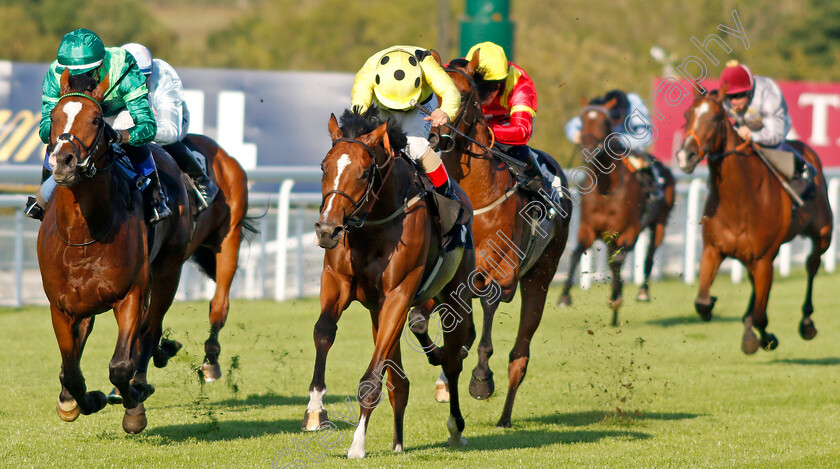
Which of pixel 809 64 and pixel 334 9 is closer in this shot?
pixel 809 64

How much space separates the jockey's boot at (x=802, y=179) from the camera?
9172 millimetres

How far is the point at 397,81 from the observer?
18.7 ft

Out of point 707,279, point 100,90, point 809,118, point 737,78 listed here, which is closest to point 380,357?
point 100,90

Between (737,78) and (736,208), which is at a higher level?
(737,78)

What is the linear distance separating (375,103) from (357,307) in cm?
686

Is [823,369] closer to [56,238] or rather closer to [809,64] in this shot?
[56,238]

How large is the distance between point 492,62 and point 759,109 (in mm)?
3162

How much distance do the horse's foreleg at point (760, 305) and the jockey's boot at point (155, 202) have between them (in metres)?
4.70

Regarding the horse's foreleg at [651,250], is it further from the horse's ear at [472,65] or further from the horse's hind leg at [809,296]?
the horse's ear at [472,65]

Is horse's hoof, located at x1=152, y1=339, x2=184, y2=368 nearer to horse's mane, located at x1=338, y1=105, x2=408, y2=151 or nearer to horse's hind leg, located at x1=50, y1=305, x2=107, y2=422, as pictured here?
horse's hind leg, located at x1=50, y1=305, x2=107, y2=422

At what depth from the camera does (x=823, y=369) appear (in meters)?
8.91

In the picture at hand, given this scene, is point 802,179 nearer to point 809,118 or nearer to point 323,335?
point 323,335

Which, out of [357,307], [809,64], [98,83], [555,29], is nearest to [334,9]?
[555,29]

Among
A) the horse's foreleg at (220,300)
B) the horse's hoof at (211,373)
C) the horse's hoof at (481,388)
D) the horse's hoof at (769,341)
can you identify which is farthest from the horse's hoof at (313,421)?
the horse's hoof at (769,341)
